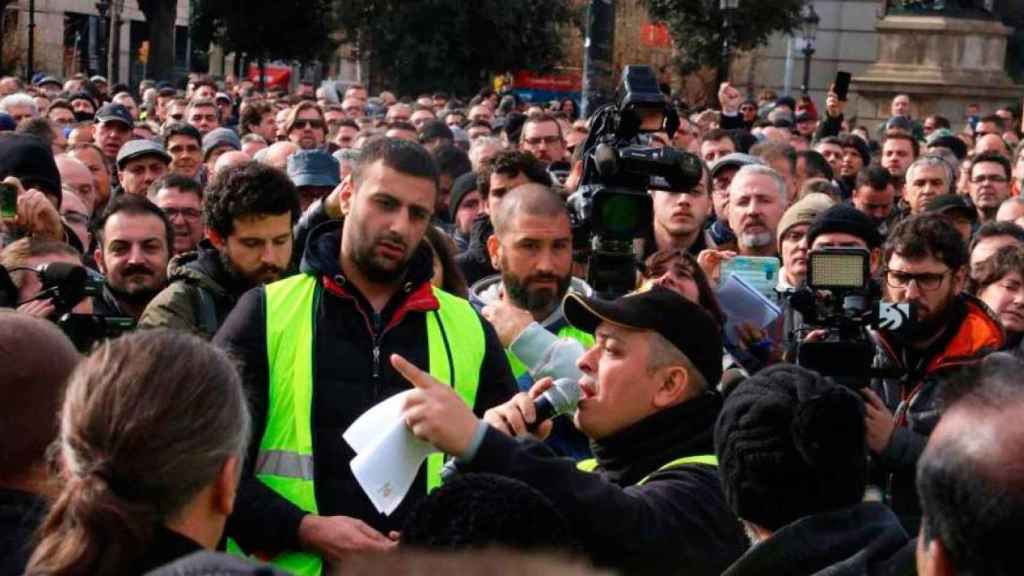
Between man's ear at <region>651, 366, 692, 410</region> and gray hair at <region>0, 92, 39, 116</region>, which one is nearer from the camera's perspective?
man's ear at <region>651, 366, 692, 410</region>

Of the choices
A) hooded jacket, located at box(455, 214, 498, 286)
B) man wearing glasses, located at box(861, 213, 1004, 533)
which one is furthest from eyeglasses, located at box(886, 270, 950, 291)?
hooded jacket, located at box(455, 214, 498, 286)

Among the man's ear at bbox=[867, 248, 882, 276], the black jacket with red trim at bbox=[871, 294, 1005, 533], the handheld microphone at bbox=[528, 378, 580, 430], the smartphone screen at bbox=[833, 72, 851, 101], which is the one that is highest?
the smartphone screen at bbox=[833, 72, 851, 101]

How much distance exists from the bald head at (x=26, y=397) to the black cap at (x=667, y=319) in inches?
59.8

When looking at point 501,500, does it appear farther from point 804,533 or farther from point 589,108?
point 589,108

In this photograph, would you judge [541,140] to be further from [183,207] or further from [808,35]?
[808,35]

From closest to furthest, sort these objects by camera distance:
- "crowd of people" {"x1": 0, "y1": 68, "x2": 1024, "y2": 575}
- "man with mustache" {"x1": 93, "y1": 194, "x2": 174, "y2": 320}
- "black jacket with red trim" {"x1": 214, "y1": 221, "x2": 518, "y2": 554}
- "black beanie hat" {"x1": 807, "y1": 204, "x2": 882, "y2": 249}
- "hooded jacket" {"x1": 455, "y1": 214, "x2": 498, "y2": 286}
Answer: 1. "crowd of people" {"x1": 0, "y1": 68, "x2": 1024, "y2": 575}
2. "black jacket with red trim" {"x1": 214, "y1": 221, "x2": 518, "y2": 554}
3. "man with mustache" {"x1": 93, "y1": 194, "x2": 174, "y2": 320}
4. "black beanie hat" {"x1": 807, "y1": 204, "x2": 882, "y2": 249}
5. "hooded jacket" {"x1": 455, "y1": 214, "x2": 498, "y2": 286}

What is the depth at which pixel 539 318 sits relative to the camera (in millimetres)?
6297

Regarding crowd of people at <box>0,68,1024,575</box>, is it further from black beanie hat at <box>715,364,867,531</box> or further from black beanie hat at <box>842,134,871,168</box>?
black beanie hat at <box>842,134,871,168</box>

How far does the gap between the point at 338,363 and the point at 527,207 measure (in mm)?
1883

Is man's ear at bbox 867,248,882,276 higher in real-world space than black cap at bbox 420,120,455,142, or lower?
lower

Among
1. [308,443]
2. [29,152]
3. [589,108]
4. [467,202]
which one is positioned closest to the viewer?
[308,443]

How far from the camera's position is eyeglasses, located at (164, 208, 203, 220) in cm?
866

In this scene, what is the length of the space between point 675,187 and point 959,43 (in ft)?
92.6

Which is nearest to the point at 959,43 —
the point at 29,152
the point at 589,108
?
the point at 589,108
